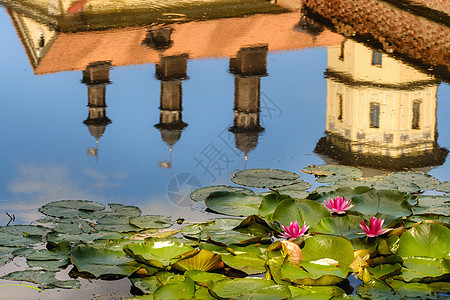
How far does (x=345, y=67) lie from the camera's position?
11227 mm

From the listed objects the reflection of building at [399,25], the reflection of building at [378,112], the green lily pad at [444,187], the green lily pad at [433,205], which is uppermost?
the reflection of building at [399,25]

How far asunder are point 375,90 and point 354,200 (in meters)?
5.06

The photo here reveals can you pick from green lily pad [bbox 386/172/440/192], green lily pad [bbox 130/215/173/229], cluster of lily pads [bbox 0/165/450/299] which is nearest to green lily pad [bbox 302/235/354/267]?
cluster of lily pads [bbox 0/165/450/299]

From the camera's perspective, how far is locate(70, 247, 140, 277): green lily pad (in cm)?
500

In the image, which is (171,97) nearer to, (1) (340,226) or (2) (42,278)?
(1) (340,226)

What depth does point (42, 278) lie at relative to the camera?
496 centimetres

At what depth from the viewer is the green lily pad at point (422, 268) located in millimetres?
4969

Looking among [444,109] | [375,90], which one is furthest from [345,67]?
[444,109]

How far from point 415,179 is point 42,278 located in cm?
351

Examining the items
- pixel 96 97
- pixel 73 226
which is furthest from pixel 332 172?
pixel 96 97

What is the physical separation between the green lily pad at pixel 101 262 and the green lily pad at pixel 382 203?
5.86 feet

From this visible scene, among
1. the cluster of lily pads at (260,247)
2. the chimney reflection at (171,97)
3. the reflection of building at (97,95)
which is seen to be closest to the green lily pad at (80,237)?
the cluster of lily pads at (260,247)

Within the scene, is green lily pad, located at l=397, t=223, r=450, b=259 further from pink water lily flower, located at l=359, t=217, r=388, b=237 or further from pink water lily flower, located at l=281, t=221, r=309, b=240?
pink water lily flower, located at l=281, t=221, r=309, b=240

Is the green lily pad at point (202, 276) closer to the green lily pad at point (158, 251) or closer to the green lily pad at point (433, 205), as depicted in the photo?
the green lily pad at point (158, 251)
